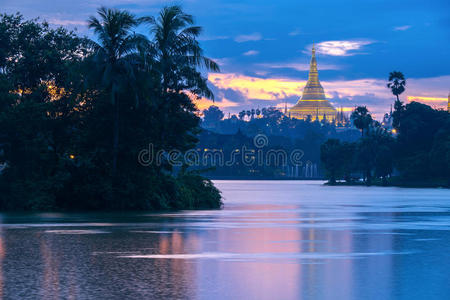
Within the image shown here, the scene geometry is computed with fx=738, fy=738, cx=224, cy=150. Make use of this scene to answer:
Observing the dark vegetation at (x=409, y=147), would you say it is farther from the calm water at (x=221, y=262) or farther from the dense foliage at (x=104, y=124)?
the calm water at (x=221, y=262)

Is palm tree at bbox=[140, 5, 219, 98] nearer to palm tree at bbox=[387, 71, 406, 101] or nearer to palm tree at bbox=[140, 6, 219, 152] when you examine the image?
palm tree at bbox=[140, 6, 219, 152]

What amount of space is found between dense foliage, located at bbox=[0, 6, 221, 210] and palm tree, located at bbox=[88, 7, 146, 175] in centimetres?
5

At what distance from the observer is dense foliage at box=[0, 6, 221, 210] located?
37.1 m

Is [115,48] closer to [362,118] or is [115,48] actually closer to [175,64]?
[175,64]

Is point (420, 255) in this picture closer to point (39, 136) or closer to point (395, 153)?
point (39, 136)

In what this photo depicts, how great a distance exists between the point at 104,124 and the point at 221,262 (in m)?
24.2

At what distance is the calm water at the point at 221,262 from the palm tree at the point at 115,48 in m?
13.2

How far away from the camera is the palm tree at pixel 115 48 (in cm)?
3775

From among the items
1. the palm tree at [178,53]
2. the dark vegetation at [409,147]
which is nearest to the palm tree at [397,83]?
the dark vegetation at [409,147]

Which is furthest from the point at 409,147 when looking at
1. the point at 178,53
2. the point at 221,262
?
the point at 221,262

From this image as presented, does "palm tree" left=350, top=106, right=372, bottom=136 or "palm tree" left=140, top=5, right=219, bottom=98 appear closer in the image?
"palm tree" left=140, top=5, right=219, bottom=98

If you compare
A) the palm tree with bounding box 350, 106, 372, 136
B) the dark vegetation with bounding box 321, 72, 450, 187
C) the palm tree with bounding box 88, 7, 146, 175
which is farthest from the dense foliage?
the palm tree with bounding box 350, 106, 372, 136

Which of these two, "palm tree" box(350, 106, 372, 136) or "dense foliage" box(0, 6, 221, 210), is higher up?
"palm tree" box(350, 106, 372, 136)

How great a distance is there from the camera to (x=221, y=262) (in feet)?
51.1
